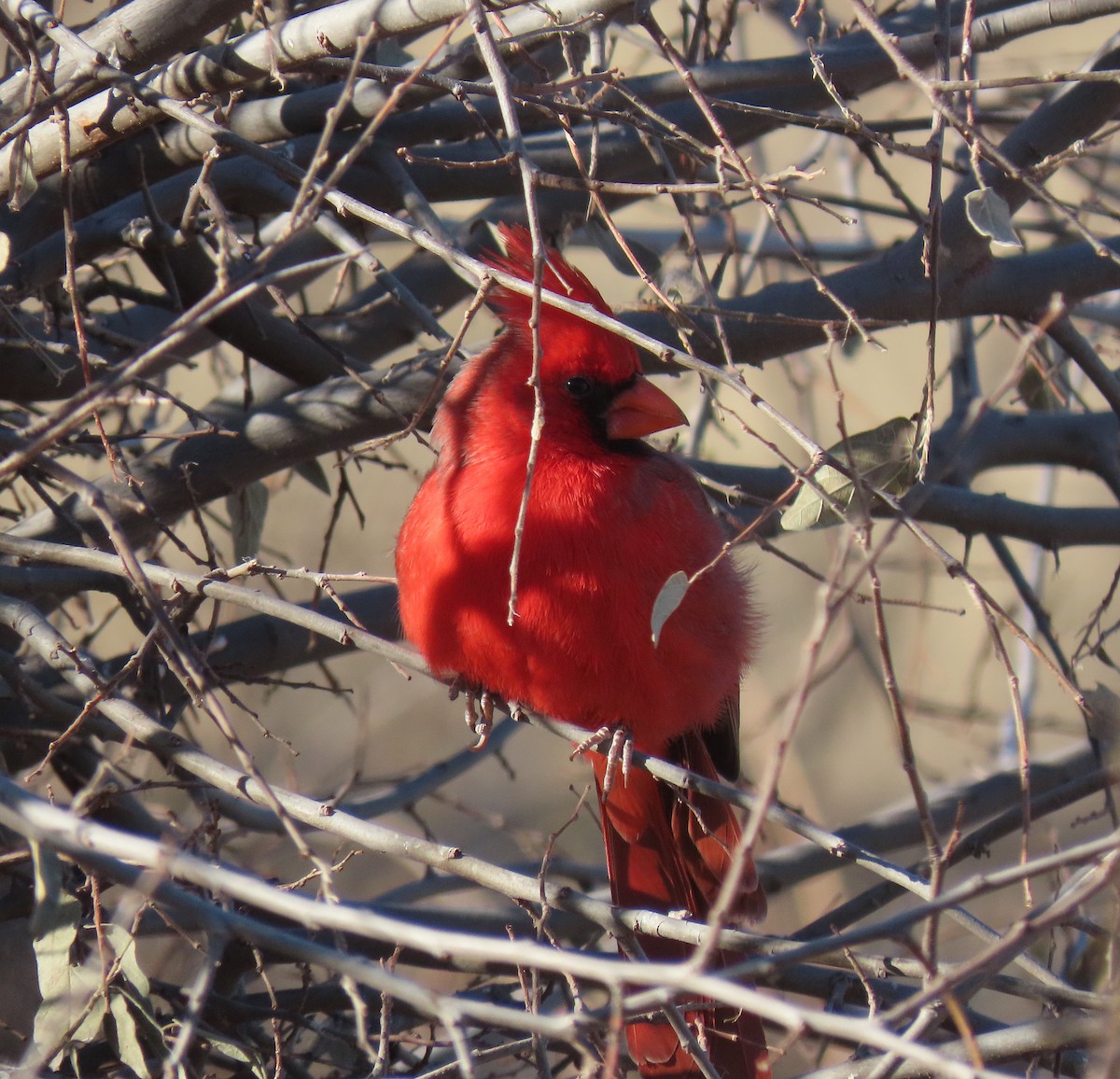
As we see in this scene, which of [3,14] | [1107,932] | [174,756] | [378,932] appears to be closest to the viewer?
[378,932]

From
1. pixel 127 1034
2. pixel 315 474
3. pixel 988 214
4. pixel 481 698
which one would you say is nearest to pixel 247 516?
pixel 315 474

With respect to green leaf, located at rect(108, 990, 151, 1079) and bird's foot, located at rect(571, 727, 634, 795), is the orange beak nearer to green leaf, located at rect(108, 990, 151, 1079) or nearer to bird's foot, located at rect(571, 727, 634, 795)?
bird's foot, located at rect(571, 727, 634, 795)

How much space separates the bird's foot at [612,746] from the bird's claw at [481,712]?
0.18m

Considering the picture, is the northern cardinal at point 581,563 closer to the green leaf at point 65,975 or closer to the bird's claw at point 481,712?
the bird's claw at point 481,712

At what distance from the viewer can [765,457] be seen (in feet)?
16.0

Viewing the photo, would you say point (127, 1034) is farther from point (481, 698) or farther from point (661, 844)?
point (661, 844)

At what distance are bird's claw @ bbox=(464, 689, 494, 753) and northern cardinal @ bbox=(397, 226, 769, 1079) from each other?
4 cm

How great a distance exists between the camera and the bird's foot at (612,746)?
2.23 meters

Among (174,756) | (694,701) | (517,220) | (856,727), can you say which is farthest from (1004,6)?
(856,727)

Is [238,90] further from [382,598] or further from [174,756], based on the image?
[382,598]

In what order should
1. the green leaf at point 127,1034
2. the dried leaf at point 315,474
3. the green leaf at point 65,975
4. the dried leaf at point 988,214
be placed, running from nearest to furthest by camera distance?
the green leaf at point 65,975 < the green leaf at point 127,1034 < the dried leaf at point 988,214 < the dried leaf at point 315,474

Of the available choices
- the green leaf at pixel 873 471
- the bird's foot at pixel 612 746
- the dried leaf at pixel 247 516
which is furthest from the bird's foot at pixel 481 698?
the green leaf at pixel 873 471

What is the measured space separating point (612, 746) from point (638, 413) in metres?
0.62

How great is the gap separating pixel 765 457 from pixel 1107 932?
3.46 m
